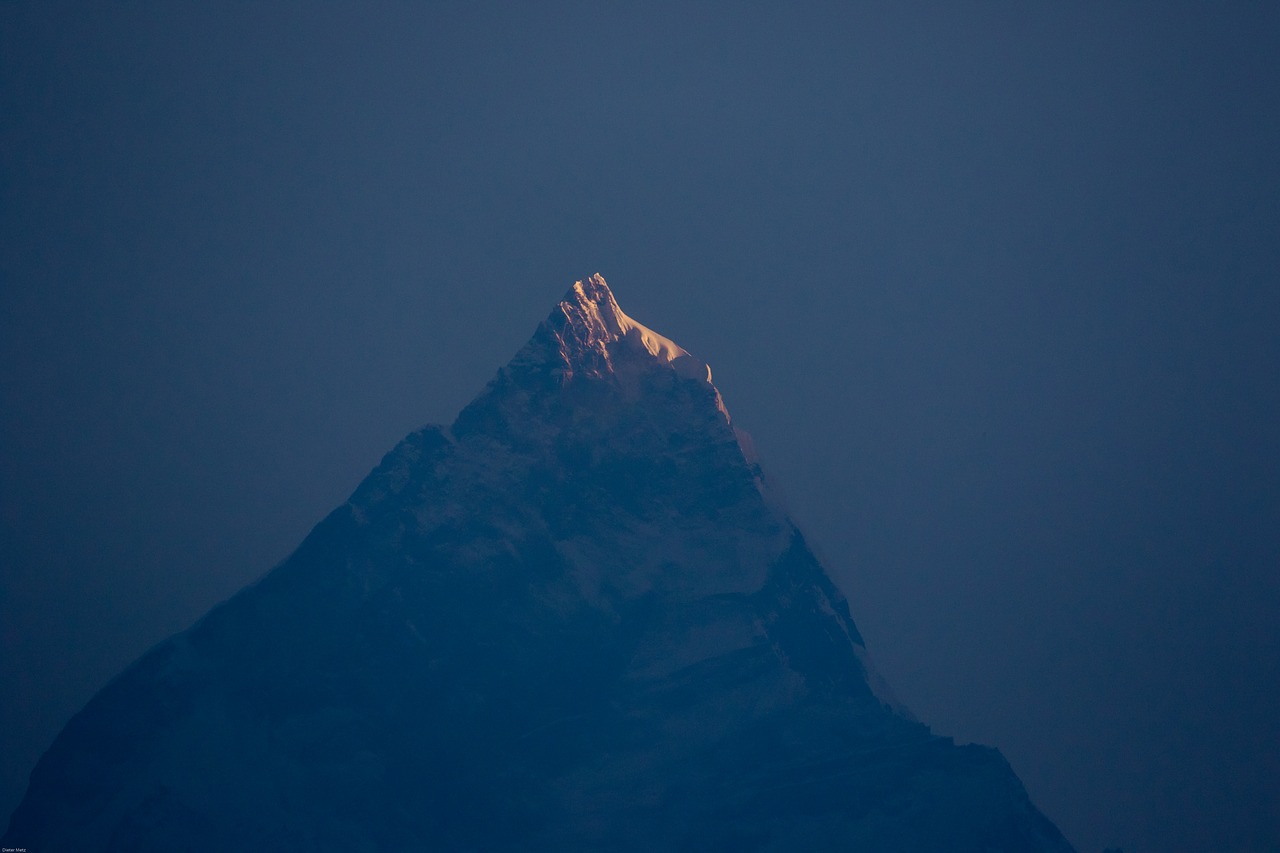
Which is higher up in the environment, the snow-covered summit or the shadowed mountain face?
the snow-covered summit

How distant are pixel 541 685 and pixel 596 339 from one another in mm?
33366

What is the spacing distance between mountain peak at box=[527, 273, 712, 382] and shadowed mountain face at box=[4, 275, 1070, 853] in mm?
407

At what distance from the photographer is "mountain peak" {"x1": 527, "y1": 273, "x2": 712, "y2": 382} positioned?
158 metres

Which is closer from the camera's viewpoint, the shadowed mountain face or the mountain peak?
the shadowed mountain face

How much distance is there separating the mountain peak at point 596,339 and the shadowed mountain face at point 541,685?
407 mm

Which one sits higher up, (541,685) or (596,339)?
(596,339)

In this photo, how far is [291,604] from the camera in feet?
491

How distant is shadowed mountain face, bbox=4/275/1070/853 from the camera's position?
462ft

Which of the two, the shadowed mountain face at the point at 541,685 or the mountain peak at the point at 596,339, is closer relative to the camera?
the shadowed mountain face at the point at 541,685

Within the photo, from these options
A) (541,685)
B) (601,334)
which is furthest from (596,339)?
(541,685)

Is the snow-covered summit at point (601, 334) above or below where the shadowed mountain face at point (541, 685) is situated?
above

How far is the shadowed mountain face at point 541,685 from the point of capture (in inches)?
5541

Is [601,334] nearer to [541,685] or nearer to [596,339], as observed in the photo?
[596,339]

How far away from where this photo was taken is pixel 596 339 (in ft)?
526
